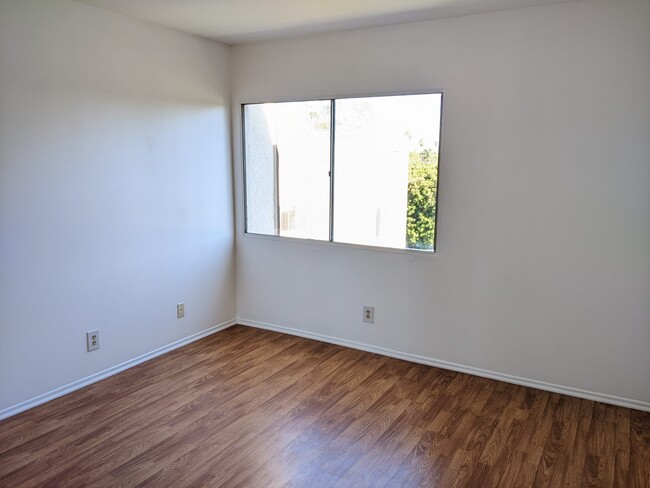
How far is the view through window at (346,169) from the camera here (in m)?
3.49

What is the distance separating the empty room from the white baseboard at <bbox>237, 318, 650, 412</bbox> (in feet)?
0.04

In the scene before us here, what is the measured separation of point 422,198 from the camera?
3498mm

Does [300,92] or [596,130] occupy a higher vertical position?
[300,92]

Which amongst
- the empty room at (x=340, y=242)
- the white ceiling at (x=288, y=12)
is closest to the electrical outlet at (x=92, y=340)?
the empty room at (x=340, y=242)

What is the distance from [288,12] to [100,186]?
1.63m

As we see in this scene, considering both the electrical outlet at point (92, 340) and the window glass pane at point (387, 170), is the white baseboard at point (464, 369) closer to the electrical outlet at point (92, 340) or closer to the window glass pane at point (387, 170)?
the window glass pane at point (387, 170)

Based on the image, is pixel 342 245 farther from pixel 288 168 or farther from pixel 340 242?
pixel 288 168

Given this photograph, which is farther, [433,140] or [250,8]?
[433,140]

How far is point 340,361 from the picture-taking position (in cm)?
370

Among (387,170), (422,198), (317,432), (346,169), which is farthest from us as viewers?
(346,169)

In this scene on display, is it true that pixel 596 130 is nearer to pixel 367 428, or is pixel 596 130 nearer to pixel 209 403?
pixel 367 428

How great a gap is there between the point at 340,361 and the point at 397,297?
64 cm

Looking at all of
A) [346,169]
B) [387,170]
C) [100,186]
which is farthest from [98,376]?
[387,170]

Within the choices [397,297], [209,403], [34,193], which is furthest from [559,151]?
[34,193]
